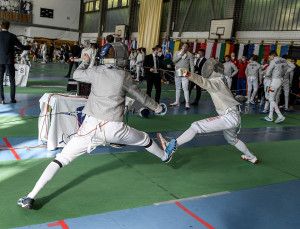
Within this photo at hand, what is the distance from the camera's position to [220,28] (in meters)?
17.4

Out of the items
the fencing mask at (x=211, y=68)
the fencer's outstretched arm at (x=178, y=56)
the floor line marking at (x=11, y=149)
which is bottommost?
the floor line marking at (x=11, y=149)

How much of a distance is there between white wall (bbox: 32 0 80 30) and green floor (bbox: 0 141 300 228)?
2854cm

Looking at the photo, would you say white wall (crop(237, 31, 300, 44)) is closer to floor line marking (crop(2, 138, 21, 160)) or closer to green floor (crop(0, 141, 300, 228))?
green floor (crop(0, 141, 300, 228))

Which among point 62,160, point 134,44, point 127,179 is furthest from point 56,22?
point 62,160

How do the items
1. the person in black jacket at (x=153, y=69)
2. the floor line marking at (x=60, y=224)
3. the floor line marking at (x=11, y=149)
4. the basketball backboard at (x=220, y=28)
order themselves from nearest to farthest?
1. the floor line marking at (x=60, y=224)
2. the floor line marking at (x=11, y=149)
3. the person in black jacket at (x=153, y=69)
4. the basketball backboard at (x=220, y=28)

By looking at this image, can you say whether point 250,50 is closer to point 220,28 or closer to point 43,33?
point 220,28

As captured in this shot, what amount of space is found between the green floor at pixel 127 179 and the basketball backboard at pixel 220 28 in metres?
12.5

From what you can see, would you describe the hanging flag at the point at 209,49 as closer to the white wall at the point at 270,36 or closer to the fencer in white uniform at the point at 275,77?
the white wall at the point at 270,36

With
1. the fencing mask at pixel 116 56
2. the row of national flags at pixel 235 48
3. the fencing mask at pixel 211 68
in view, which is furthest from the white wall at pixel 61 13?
the fencing mask at pixel 116 56

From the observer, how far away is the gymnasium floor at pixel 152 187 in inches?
120

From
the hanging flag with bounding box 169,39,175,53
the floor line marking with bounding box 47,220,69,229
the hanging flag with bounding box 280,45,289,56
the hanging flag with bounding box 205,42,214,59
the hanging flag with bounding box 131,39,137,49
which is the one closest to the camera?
the floor line marking with bounding box 47,220,69,229

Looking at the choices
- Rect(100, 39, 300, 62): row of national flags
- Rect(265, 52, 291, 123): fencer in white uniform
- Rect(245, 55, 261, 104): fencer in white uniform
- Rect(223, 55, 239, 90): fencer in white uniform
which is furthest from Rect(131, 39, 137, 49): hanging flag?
Rect(265, 52, 291, 123): fencer in white uniform

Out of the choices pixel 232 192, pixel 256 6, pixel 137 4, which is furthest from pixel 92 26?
pixel 232 192

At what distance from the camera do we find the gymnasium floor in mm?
3059
